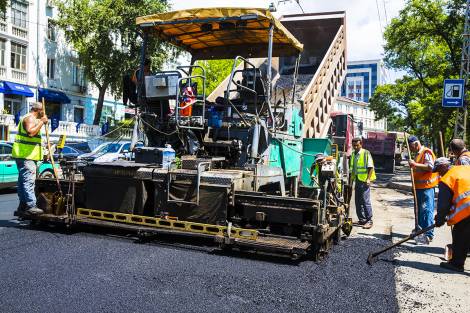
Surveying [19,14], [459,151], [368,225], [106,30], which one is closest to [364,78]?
[106,30]

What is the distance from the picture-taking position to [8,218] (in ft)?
21.1

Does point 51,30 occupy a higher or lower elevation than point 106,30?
higher

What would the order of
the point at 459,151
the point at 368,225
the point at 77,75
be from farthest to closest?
the point at 77,75 → the point at 368,225 → the point at 459,151

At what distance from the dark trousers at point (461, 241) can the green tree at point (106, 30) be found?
68.3 feet

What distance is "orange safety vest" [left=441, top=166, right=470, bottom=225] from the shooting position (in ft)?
15.0

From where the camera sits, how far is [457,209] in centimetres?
461

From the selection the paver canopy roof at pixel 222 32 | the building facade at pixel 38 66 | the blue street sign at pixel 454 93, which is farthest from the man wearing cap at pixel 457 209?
the building facade at pixel 38 66

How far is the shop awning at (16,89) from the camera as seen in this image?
77.0ft

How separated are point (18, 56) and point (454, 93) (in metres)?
23.4

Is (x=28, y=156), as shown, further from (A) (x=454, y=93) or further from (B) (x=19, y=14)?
(B) (x=19, y=14)

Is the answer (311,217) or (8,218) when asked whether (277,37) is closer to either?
(311,217)

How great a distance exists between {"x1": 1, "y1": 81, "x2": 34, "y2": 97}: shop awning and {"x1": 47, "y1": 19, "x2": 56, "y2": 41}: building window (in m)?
4.13

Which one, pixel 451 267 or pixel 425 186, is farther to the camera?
pixel 425 186

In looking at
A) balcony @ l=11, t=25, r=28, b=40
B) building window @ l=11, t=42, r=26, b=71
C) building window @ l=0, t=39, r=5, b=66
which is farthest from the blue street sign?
balcony @ l=11, t=25, r=28, b=40
